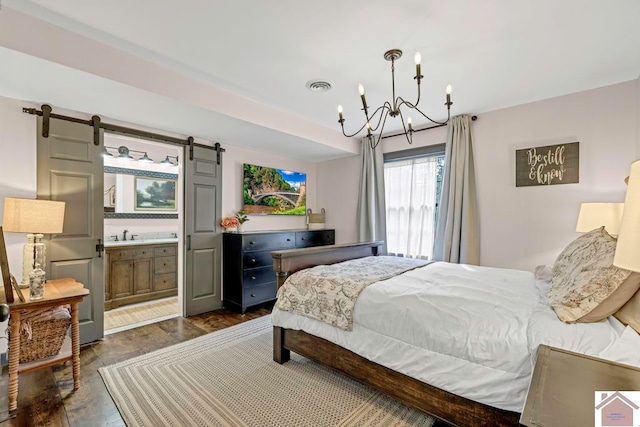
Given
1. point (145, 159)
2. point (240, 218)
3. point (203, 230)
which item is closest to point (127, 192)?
point (145, 159)

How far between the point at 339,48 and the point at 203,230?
2827 mm

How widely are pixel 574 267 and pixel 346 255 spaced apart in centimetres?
195

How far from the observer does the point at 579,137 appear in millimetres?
2932

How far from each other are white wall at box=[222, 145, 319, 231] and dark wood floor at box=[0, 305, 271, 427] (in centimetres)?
167

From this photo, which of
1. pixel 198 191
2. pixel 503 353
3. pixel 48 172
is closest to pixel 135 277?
pixel 198 191

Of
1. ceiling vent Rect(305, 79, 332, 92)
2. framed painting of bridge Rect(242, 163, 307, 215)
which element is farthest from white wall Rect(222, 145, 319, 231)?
ceiling vent Rect(305, 79, 332, 92)

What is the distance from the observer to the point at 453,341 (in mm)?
1557

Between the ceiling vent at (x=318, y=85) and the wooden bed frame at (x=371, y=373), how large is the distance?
5.34 feet

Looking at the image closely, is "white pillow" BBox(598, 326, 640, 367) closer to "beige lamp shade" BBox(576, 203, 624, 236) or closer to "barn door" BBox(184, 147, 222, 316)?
"beige lamp shade" BBox(576, 203, 624, 236)

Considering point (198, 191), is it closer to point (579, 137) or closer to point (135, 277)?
point (135, 277)

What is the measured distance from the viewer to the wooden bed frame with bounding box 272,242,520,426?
1.50 metres

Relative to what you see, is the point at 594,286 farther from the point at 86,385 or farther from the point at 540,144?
the point at 86,385

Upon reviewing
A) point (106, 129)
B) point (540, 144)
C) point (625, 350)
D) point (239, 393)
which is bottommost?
point (239, 393)

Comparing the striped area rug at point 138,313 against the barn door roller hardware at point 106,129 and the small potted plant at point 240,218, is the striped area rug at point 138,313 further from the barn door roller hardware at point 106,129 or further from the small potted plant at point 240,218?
the barn door roller hardware at point 106,129
